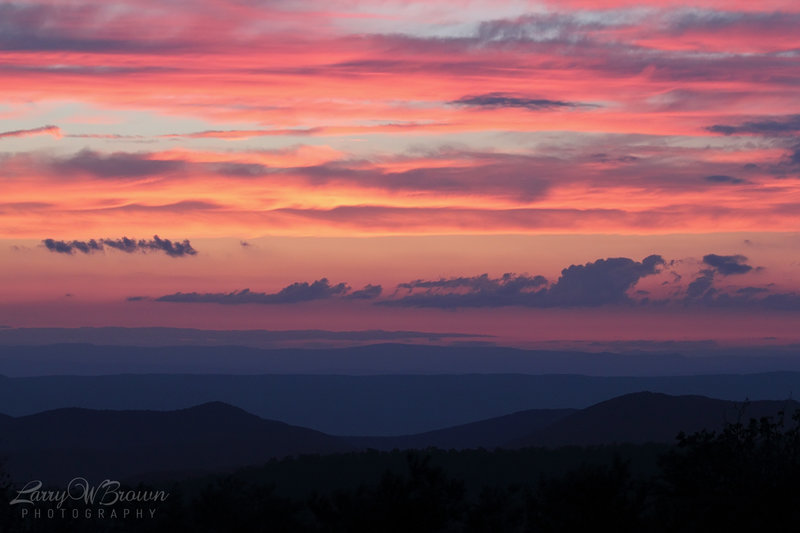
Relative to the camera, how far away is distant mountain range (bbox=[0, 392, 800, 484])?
99750 millimetres

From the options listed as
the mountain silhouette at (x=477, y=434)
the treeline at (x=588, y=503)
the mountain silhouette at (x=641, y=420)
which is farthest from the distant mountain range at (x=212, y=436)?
the treeline at (x=588, y=503)

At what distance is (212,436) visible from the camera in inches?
4646

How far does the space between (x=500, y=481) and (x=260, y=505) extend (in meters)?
27.4

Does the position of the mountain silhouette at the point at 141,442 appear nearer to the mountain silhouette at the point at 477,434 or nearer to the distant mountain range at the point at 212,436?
the distant mountain range at the point at 212,436

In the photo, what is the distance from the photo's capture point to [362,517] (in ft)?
102

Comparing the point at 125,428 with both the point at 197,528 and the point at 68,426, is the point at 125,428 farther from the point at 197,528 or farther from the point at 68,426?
the point at 197,528

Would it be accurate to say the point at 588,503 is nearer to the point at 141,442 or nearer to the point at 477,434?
the point at 141,442

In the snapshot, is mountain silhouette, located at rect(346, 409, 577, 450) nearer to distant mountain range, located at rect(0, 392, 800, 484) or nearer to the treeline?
distant mountain range, located at rect(0, 392, 800, 484)

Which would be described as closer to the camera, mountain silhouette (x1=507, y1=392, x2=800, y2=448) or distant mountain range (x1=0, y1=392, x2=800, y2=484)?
mountain silhouette (x1=507, y1=392, x2=800, y2=448)

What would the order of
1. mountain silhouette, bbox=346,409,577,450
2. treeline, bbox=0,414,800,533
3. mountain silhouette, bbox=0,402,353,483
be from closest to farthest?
treeline, bbox=0,414,800,533, mountain silhouette, bbox=0,402,353,483, mountain silhouette, bbox=346,409,577,450

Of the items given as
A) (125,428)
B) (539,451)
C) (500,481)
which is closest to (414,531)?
(500,481)

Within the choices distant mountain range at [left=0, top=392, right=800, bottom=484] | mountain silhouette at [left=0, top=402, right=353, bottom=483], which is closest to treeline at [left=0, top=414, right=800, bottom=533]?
distant mountain range at [left=0, top=392, right=800, bottom=484]

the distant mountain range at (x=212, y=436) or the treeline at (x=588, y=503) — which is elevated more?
the distant mountain range at (x=212, y=436)

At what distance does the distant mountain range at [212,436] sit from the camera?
327 ft
